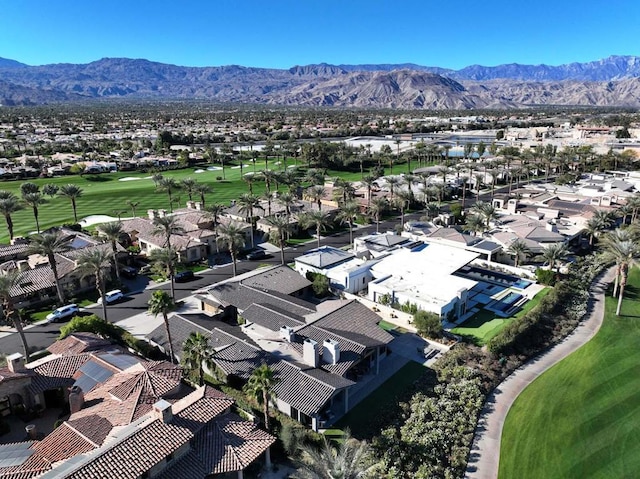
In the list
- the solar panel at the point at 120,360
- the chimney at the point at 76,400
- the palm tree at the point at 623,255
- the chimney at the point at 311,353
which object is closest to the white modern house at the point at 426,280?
the palm tree at the point at 623,255

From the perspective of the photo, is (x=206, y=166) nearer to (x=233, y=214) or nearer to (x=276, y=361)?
(x=233, y=214)

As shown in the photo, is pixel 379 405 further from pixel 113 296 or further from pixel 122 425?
pixel 113 296

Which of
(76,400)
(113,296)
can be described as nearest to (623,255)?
(76,400)

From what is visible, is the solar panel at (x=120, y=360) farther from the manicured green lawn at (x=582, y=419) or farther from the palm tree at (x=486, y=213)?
the palm tree at (x=486, y=213)

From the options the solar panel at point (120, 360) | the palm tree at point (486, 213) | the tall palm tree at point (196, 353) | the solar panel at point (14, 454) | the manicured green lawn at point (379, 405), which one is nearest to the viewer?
the solar panel at point (14, 454)

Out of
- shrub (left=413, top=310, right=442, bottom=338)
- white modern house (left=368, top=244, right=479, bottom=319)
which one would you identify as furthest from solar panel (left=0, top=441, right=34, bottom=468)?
white modern house (left=368, top=244, right=479, bottom=319)

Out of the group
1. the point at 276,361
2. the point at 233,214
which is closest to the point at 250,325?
the point at 276,361

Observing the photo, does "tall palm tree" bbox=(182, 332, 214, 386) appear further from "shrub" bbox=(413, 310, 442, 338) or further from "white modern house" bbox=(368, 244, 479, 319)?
"white modern house" bbox=(368, 244, 479, 319)
